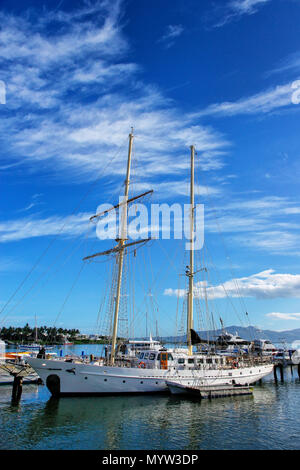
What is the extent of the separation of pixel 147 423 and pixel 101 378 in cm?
935

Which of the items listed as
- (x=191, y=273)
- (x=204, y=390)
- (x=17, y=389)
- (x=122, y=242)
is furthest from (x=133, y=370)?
(x=191, y=273)

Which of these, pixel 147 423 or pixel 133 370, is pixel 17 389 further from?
pixel 147 423

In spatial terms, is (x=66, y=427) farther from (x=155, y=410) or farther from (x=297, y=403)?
(x=297, y=403)

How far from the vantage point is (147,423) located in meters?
22.0

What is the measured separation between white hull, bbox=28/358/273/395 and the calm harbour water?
40.6 inches

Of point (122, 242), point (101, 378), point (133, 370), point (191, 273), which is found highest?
point (122, 242)

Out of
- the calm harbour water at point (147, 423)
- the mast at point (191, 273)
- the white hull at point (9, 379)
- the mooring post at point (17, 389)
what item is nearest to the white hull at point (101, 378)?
the calm harbour water at point (147, 423)

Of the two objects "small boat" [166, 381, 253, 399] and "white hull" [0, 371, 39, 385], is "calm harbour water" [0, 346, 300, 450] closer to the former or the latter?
"small boat" [166, 381, 253, 399]

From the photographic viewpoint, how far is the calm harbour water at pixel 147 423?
58.7ft

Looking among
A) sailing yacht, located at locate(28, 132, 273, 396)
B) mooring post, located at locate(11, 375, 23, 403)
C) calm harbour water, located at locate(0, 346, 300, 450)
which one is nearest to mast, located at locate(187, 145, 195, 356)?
sailing yacht, located at locate(28, 132, 273, 396)

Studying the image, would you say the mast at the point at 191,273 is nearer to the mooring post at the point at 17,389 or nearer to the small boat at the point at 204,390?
the small boat at the point at 204,390

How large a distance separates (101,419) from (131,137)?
104ft

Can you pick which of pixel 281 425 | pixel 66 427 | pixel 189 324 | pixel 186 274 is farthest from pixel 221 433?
pixel 186 274

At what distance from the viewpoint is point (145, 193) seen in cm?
3869
